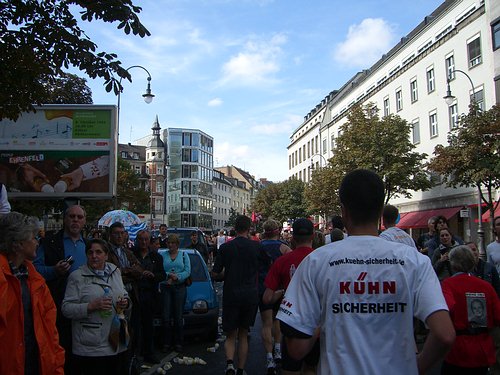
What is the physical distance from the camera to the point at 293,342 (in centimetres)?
203

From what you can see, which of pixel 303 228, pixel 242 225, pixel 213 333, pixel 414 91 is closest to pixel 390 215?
pixel 303 228

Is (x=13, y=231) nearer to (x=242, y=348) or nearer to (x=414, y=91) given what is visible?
(x=242, y=348)

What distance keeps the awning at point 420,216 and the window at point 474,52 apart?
8371mm

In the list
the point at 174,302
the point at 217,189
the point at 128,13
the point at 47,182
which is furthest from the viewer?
the point at 217,189

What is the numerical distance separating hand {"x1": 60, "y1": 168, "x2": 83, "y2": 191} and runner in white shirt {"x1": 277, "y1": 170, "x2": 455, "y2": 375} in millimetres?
13845

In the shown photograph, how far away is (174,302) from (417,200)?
30.2m

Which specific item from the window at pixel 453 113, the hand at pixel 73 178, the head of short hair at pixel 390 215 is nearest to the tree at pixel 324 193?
the window at pixel 453 113

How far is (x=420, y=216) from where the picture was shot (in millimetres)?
32938

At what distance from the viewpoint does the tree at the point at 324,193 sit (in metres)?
34.9

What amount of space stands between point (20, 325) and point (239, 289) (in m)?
3.37

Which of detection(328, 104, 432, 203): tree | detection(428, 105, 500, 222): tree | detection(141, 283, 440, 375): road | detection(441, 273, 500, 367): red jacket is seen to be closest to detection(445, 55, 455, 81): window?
detection(328, 104, 432, 203): tree

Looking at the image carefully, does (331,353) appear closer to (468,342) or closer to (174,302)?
(468,342)

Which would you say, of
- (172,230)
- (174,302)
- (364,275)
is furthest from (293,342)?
(172,230)

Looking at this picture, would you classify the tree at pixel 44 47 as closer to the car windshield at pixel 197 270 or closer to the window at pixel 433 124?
the car windshield at pixel 197 270
